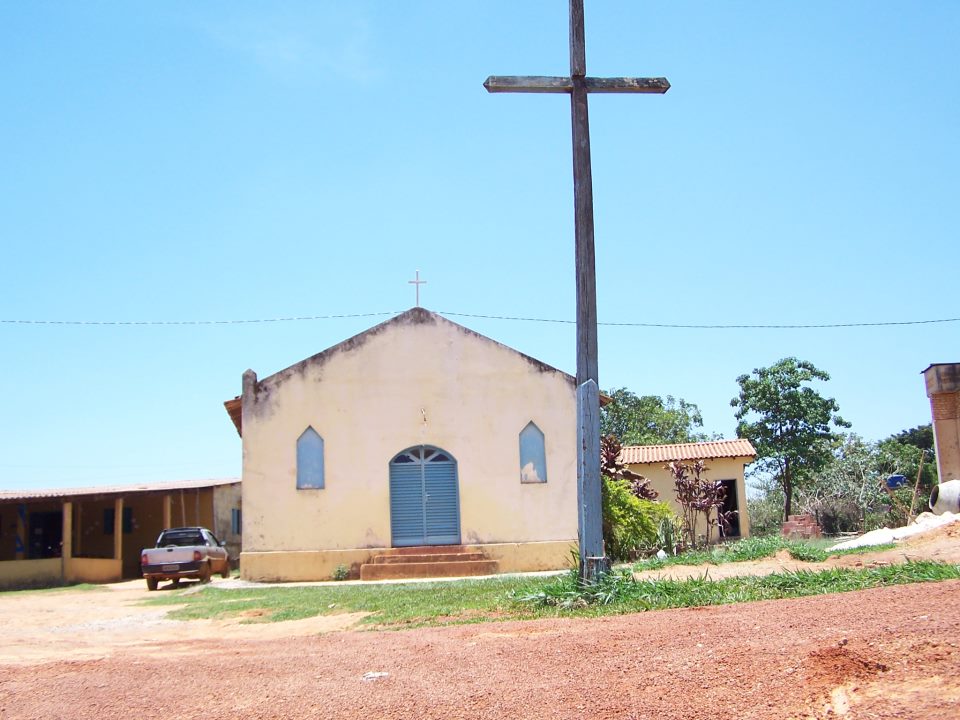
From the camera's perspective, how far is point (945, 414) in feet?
68.5

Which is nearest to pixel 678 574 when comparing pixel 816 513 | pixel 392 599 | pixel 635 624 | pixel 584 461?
pixel 584 461

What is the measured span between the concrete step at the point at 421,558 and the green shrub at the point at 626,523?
2.99 m

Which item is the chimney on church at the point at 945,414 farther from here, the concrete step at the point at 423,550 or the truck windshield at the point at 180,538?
the truck windshield at the point at 180,538

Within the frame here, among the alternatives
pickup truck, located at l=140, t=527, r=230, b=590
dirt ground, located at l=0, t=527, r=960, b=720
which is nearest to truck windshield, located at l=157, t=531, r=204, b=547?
pickup truck, located at l=140, t=527, r=230, b=590

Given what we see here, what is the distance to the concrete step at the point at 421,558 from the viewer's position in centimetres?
2105

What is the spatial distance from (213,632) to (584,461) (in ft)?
18.3

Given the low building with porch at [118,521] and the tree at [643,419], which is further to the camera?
the tree at [643,419]

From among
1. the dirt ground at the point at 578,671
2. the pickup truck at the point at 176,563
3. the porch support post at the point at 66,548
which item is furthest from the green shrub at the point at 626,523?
the porch support post at the point at 66,548

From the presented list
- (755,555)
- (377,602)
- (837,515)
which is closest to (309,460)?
(377,602)

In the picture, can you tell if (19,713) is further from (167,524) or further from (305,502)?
(167,524)

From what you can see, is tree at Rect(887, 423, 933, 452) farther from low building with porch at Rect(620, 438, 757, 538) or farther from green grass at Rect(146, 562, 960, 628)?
green grass at Rect(146, 562, 960, 628)

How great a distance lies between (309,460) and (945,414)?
1367cm

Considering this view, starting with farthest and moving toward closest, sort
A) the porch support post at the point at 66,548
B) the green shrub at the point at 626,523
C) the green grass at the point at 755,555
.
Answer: the porch support post at the point at 66,548 → the green shrub at the point at 626,523 → the green grass at the point at 755,555

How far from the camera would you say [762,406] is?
124ft
